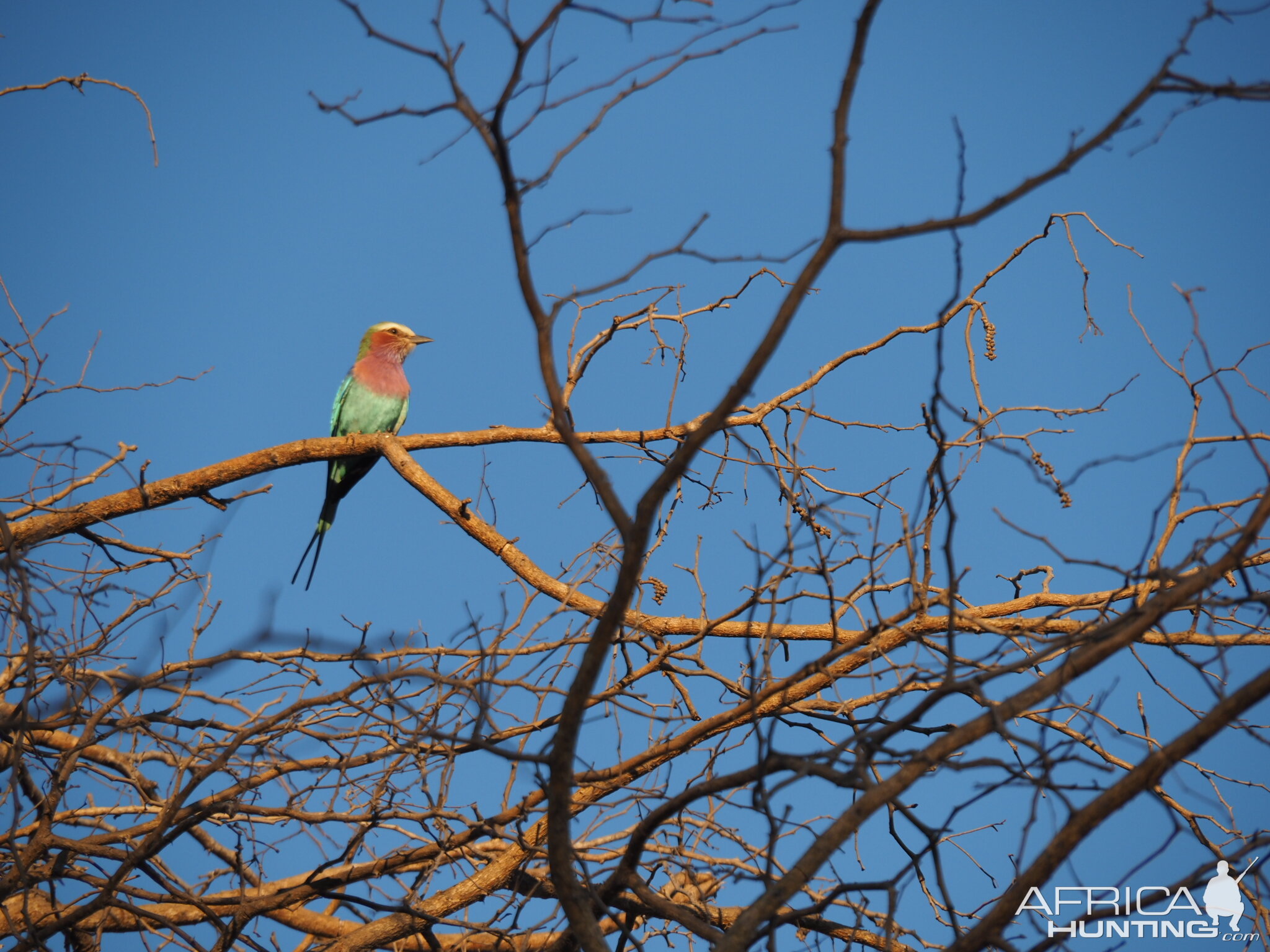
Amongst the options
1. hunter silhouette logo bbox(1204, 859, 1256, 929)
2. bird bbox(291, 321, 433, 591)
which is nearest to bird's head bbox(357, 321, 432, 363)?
bird bbox(291, 321, 433, 591)

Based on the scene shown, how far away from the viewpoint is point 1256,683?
5.54ft

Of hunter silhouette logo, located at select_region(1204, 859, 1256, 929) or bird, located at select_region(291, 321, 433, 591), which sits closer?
hunter silhouette logo, located at select_region(1204, 859, 1256, 929)

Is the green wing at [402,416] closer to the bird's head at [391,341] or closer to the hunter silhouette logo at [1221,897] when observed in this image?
the bird's head at [391,341]

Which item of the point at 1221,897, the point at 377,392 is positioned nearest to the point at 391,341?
the point at 377,392

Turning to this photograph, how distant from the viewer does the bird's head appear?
6492mm

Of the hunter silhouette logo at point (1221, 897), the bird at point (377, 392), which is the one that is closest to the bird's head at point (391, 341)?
the bird at point (377, 392)

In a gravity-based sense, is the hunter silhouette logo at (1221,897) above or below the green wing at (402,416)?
below

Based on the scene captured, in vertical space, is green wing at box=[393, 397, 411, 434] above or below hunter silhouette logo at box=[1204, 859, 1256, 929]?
above

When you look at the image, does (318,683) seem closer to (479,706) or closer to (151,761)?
(479,706)

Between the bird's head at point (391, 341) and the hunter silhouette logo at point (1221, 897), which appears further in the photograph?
the bird's head at point (391, 341)

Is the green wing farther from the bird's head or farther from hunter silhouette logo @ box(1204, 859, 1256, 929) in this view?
hunter silhouette logo @ box(1204, 859, 1256, 929)

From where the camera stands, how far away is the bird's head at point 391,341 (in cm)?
649

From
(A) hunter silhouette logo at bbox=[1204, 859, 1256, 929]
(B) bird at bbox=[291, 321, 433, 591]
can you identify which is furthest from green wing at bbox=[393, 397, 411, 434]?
(A) hunter silhouette logo at bbox=[1204, 859, 1256, 929]

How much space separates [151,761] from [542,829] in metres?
2.12
